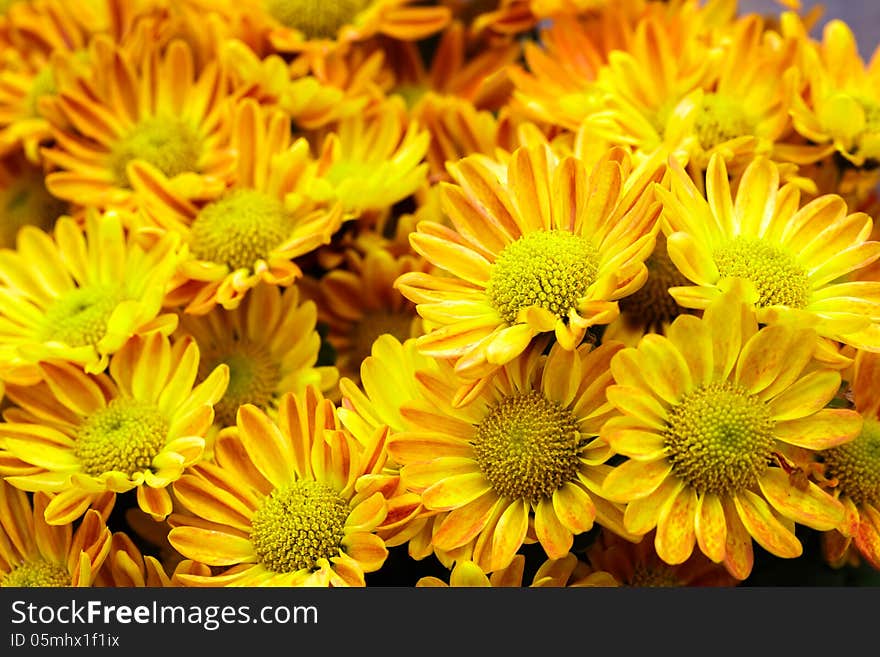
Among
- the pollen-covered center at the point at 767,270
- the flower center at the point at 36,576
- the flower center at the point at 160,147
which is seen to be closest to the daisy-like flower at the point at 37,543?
the flower center at the point at 36,576

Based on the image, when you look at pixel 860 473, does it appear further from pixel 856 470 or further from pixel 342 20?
pixel 342 20

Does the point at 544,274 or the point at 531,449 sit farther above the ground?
the point at 544,274

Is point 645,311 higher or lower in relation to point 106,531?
higher

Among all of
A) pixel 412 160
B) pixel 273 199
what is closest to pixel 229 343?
pixel 273 199

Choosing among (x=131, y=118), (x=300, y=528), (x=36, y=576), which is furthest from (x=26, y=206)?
(x=300, y=528)

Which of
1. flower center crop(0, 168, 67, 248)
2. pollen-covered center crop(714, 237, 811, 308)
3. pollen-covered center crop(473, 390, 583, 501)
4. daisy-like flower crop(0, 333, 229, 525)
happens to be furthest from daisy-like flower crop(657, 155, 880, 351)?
flower center crop(0, 168, 67, 248)

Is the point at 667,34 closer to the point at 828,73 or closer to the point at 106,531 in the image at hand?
the point at 828,73
